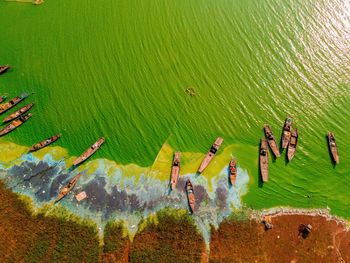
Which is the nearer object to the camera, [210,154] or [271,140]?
[210,154]

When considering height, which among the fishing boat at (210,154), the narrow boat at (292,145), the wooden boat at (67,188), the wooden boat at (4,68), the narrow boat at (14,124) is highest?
the wooden boat at (4,68)

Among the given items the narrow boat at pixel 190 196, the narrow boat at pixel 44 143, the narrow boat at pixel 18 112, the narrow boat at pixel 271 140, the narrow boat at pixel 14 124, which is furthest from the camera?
the narrow boat at pixel 18 112

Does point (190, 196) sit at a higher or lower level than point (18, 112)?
lower

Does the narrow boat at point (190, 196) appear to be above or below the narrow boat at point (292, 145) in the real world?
above

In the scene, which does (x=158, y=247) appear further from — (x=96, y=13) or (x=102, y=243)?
(x=96, y=13)

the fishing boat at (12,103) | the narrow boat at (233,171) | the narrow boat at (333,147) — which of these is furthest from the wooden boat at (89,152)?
the narrow boat at (333,147)

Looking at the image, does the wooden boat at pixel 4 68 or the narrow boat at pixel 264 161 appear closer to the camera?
the narrow boat at pixel 264 161

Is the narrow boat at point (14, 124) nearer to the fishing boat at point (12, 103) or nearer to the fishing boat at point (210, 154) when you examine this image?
the fishing boat at point (12, 103)

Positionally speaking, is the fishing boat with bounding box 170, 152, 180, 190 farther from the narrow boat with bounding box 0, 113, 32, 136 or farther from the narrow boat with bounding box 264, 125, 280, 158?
the narrow boat with bounding box 0, 113, 32, 136

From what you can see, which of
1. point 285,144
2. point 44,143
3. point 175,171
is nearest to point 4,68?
point 44,143

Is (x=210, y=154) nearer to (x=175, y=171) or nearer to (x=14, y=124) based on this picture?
(x=175, y=171)
